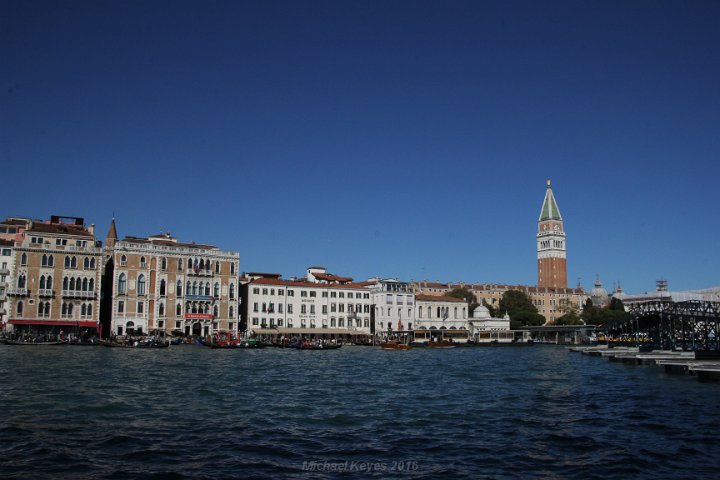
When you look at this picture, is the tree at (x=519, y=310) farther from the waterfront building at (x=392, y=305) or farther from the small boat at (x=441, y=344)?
the small boat at (x=441, y=344)

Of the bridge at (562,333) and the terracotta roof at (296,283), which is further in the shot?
the bridge at (562,333)

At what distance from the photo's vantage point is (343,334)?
276ft

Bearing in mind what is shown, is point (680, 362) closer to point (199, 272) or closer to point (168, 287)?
point (199, 272)

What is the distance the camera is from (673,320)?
59.5 m

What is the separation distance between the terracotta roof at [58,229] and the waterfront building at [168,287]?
3.62 m

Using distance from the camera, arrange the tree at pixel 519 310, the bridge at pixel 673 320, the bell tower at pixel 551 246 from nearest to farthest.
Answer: the bridge at pixel 673 320, the tree at pixel 519 310, the bell tower at pixel 551 246

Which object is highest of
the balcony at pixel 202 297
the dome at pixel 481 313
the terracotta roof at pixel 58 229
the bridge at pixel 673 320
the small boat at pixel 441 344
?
the terracotta roof at pixel 58 229

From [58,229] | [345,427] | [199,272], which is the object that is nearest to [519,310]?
[199,272]

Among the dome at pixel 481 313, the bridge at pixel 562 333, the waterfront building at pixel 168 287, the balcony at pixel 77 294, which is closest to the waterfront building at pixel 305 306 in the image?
the waterfront building at pixel 168 287

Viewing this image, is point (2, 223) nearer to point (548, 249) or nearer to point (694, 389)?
point (694, 389)

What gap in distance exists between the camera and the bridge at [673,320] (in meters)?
51.4

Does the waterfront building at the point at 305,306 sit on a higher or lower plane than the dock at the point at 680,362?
higher

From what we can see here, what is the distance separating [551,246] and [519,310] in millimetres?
71948

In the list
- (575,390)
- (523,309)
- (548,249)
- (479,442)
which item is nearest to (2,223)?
(575,390)
